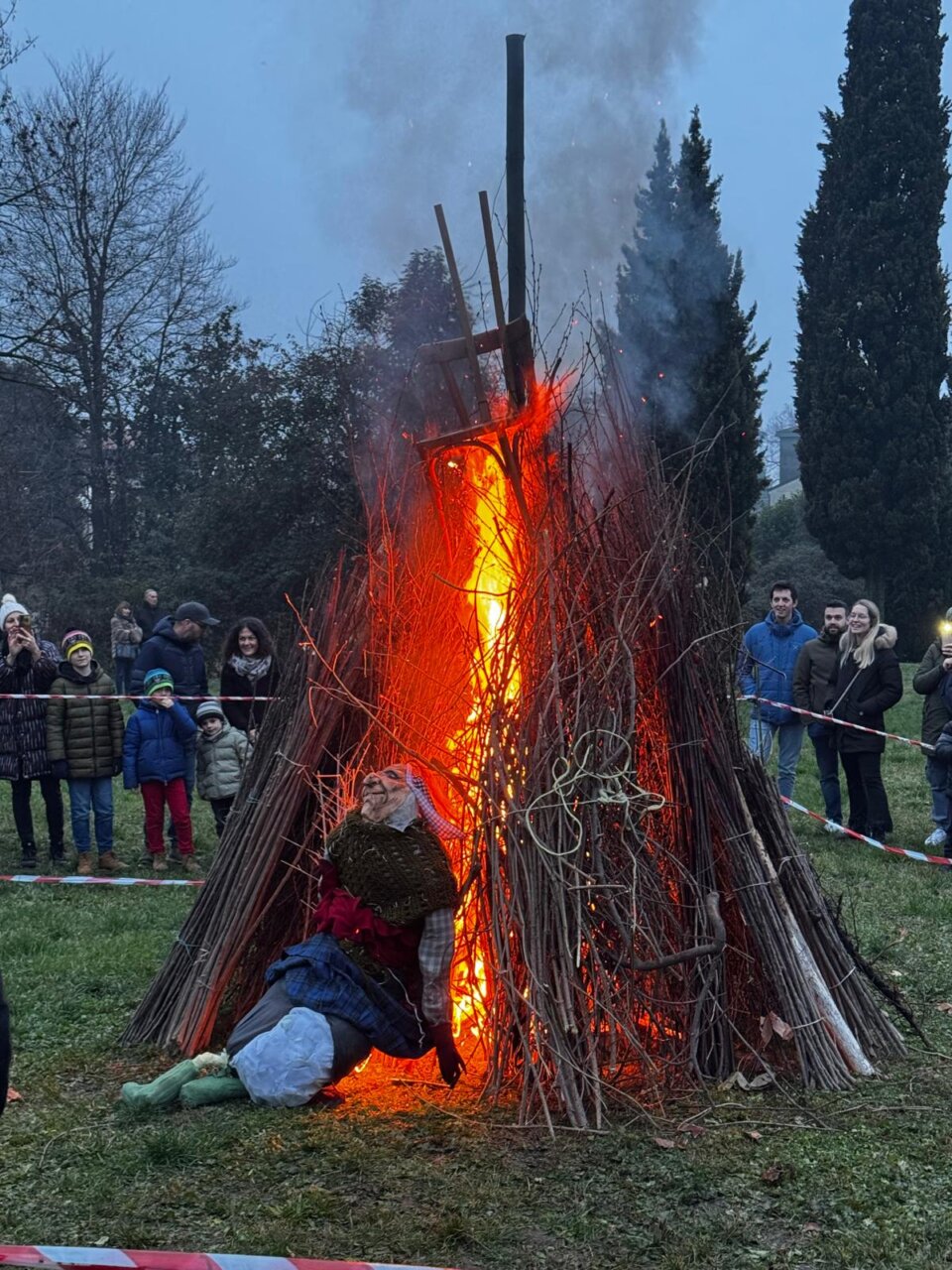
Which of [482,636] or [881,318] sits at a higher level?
[881,318]

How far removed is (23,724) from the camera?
30.1 feet

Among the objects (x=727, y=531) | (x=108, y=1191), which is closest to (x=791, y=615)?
Answer: (x=727, y=531)

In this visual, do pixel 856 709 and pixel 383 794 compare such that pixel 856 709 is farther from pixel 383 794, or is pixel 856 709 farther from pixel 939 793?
pixel 383 794

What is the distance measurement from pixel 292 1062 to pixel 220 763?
15.6 ft

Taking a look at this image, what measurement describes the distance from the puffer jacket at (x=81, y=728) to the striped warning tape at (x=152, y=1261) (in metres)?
6.06

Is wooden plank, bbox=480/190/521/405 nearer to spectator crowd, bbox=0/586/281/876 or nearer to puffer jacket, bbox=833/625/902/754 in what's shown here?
spectator crowd, bbox=0/586/281/876

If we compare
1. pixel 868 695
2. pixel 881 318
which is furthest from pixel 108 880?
pixel 881 318

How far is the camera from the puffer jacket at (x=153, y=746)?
30.1ft

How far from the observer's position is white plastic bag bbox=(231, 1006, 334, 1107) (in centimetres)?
449

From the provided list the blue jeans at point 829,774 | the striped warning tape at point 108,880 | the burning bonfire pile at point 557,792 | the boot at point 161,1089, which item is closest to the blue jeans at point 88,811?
the striped warning tape at point 108,880

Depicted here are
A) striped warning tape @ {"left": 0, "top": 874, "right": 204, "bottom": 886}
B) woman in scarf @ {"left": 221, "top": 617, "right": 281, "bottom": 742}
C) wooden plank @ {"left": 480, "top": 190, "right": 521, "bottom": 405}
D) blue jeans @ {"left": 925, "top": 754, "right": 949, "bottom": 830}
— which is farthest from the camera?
blue jeans @ {"left": 925, "top": 754, "right": 949, "bottom": 830}

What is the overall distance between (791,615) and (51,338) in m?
12.3

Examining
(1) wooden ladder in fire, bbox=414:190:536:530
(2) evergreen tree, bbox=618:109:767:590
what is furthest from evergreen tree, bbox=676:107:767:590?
(1) wooden ladder in fire, bbox=414:190:536:530

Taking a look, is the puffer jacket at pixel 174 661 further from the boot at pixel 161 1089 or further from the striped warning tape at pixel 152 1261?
the striped warning tape at pixel 152 1261
